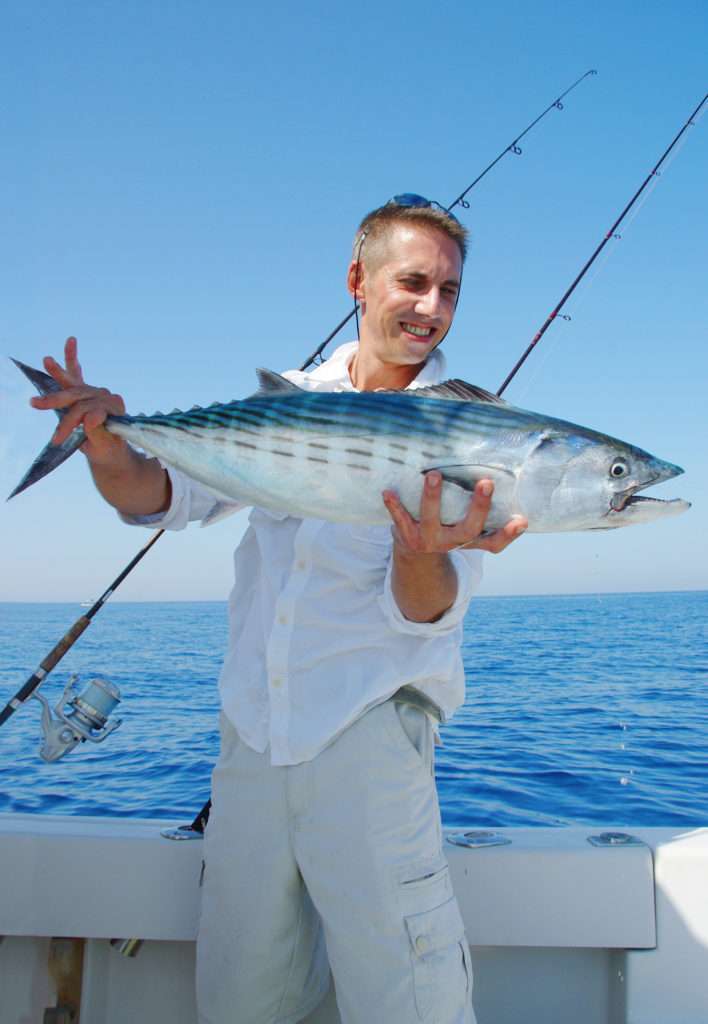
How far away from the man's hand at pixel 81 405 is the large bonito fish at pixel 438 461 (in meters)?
0.40

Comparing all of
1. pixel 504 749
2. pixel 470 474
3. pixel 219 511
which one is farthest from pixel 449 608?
pixel 504 749

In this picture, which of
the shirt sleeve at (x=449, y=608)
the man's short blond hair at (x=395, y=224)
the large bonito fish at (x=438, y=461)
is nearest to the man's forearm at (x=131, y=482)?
the large bonito fish at (x=438, y=461)

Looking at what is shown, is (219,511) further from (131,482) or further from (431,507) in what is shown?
(431,507)

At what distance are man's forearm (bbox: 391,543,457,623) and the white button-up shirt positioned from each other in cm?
3

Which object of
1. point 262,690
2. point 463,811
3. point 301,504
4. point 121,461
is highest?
point 121,461

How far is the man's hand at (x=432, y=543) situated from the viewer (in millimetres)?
1784

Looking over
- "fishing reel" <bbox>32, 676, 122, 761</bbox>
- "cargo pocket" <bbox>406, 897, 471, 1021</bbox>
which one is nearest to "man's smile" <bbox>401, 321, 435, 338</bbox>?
"cargo pocket" <bbox>406, 897, 471, 1021</bbox>

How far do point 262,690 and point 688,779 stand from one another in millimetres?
5545

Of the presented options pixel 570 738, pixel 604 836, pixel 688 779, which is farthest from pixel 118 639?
pixel 604 836

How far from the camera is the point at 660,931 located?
98.0 inches

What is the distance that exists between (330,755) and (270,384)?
3.10 feet

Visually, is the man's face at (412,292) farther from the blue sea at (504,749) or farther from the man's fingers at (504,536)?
the blue sea at (504,749)

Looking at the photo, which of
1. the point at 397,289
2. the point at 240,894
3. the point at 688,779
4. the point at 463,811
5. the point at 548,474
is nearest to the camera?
the point at 548,474

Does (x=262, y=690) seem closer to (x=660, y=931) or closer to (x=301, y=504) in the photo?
(x=301, y=504)
